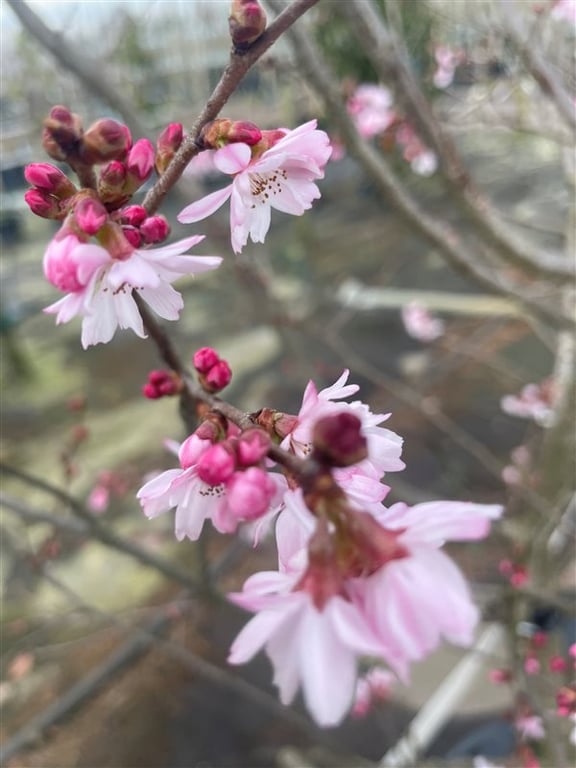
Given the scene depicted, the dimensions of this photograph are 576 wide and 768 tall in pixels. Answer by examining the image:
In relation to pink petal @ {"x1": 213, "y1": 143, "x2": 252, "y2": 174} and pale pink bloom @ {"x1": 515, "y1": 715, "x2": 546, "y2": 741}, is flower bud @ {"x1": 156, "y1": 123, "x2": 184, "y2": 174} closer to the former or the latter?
pink petal @ {"x1": 213, "y1": 143, "x2": 252, "y2": 174}

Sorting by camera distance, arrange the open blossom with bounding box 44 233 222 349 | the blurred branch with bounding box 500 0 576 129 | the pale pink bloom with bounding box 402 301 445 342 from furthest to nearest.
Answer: the pale pink bloom with bounding box 402 301 445 342 → the blurred branch with bounding box 500 0 576 129 → the open blossom with bounding box 44 233 222 349

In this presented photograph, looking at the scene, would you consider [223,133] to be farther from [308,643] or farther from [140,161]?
[308,643]

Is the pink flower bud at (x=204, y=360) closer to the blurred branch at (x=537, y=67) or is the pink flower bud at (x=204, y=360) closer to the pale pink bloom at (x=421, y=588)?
the pale pink bloom at (x=421, y=588)

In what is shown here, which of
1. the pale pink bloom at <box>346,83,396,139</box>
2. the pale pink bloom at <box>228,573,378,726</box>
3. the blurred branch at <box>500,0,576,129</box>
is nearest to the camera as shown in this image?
the pale pink bloom at <box>228,573,378,726</box>

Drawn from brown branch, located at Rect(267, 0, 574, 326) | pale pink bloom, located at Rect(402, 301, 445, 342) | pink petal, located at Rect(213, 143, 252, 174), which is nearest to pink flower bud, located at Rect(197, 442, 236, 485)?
pink petal, located at Rect(213, 143, 252, 174)

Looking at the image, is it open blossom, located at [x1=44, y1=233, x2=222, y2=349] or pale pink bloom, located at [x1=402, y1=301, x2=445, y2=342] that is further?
pale pink bloom, located at [x1=402, y1=301, x2=445, y2=342]

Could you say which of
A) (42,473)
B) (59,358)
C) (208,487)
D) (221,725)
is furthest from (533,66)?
(59,358)

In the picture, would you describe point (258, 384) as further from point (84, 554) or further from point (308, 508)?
point (308, 508)
